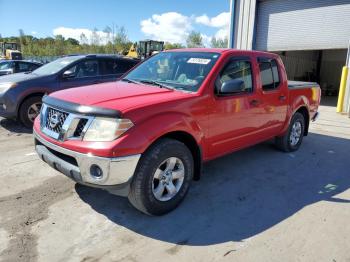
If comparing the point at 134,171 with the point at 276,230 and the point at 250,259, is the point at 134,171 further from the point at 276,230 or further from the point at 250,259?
the point at 276,230

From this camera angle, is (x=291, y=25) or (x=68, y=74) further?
(x=291, y=25)

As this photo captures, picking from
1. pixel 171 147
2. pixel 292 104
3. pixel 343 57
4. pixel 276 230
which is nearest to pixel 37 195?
pixel 171 147

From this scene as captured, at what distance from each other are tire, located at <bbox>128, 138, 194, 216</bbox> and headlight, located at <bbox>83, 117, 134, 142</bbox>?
359 mm

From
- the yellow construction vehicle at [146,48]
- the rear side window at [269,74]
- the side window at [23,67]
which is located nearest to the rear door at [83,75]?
the rear side window at [269,74]

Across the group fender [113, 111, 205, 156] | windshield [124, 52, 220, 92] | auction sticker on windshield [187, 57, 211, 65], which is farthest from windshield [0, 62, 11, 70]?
fender [113, 111, 205, 156]

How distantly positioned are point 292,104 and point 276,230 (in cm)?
297

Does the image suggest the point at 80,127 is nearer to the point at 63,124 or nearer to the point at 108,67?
the point at 63,124

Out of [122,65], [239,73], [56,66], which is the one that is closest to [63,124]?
[239,73]

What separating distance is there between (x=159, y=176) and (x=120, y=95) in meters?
0.98

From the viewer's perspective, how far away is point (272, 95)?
4.92 metres

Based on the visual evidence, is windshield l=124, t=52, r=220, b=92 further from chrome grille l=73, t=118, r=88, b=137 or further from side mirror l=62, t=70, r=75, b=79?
side mirror l=62, t=70, r=75, b=79

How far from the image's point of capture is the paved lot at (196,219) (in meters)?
2.83

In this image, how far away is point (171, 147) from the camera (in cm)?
328

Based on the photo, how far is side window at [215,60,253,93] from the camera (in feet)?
13.1
